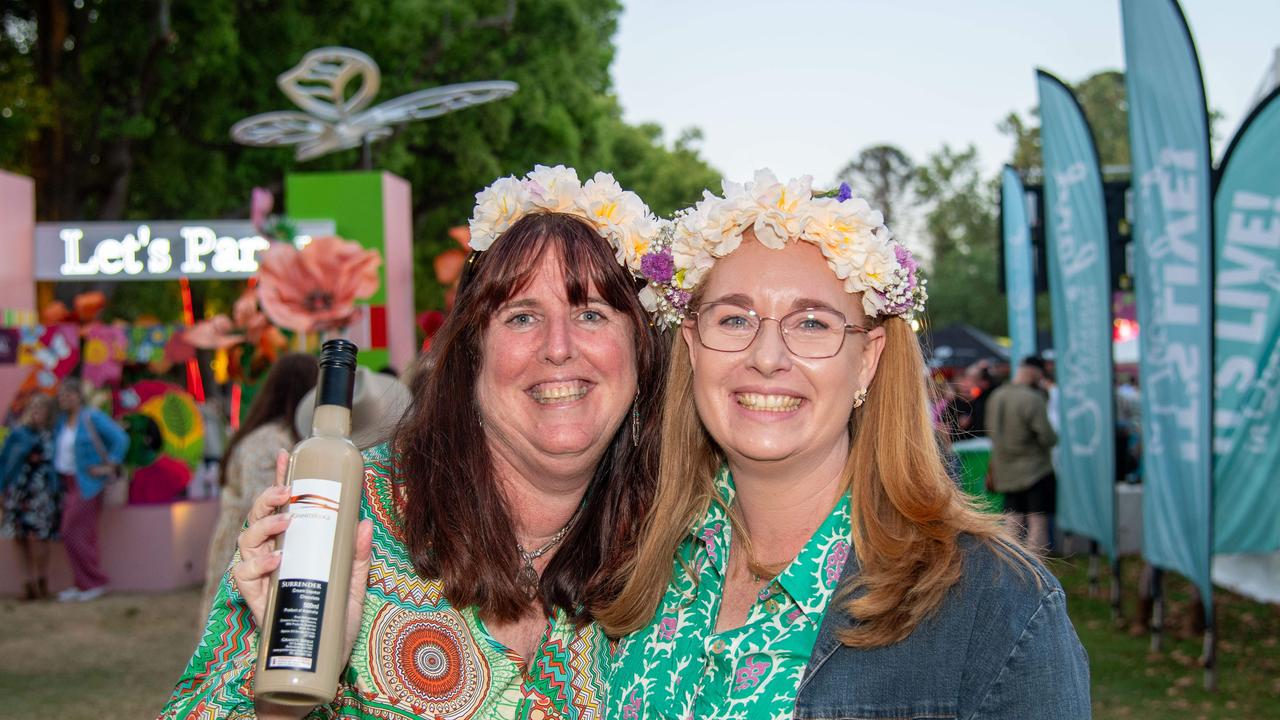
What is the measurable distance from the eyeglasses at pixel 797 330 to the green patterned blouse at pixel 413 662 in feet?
2.11

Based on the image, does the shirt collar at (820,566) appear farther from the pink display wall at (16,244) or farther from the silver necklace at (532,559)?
the pink display wall at (16,244)

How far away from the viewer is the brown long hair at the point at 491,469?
2.16m

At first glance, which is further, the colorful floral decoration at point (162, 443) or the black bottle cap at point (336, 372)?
the colorful floral decoration at point (162, 443)

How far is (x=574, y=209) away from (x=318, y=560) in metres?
0.98

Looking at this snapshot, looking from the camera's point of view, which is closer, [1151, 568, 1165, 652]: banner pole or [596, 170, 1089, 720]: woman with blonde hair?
[596, 170, 1089, 720]: woman with blonde hair

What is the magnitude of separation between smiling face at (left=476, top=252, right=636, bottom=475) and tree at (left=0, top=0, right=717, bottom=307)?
12.3m

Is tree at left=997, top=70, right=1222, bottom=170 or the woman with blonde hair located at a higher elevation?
tree at left=997, top=70, right=1222, bottom=170

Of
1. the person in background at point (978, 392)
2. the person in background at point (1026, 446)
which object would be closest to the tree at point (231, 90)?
the person in background at point (978, 392)

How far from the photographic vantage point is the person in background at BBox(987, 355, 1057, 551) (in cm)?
964

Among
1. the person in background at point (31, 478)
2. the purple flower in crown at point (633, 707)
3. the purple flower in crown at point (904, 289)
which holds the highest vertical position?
the purple flower in crown at point (904, 289)

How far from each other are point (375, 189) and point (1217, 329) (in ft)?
23.4

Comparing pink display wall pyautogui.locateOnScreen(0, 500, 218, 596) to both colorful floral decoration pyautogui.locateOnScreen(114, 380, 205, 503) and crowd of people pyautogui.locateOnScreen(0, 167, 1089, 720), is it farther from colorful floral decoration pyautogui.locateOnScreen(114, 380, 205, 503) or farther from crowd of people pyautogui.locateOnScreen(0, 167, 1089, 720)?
crowd of people pyautogui.locateOnScreen(0, 167, 1089, 720)

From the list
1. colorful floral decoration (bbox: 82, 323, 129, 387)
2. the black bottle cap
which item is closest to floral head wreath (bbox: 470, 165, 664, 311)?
the black bottle cap

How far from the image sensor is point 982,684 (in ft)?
5.65
